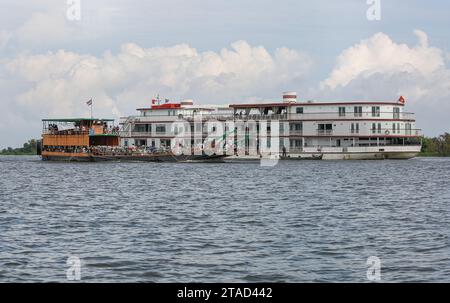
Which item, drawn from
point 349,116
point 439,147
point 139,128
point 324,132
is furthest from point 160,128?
point 439,147

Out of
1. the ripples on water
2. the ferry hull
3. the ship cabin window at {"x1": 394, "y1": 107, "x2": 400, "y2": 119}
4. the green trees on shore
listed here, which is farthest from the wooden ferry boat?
the green trees on shore

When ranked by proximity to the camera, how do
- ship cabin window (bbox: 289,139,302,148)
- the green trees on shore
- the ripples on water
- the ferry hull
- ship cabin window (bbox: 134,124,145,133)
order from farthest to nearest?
the green trees on shore < ship cabin window (bbox: 134,124,145,133) < ship cabin window (bbox: 289,139,302,148) < the ferry hull < the ripples on water

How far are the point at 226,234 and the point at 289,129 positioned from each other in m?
83.5

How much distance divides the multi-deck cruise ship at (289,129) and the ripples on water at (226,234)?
56.1 meters

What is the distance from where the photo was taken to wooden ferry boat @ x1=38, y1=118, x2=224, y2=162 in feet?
348

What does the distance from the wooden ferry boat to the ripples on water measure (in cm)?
5331

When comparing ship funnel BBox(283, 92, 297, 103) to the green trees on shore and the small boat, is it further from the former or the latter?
the green trees on shore

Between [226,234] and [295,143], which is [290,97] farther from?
[226,234]

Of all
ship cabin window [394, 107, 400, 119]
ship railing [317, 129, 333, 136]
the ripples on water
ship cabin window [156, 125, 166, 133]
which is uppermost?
ship cabin window [394, 107, 400, 119]

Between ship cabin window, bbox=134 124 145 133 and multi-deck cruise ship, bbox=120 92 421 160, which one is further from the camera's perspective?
ship cabin window, bbox=134 124 145 133

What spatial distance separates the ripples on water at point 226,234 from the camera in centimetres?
2167

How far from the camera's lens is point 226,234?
95.1 feet
